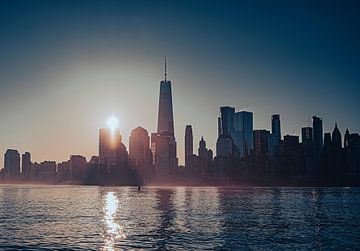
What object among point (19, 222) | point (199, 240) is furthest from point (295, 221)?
point (19, 222)

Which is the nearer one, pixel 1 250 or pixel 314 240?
pixel 1 250

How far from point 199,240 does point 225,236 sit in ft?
21.1

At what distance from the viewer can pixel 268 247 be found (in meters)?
61.6

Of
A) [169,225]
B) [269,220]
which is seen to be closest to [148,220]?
[169,225]

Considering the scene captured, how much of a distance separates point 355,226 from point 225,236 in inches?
1307

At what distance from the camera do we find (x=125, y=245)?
2517 inches

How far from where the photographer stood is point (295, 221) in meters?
98.2

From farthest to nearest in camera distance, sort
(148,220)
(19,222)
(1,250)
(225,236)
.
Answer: (148,220)
(19,222)
(225,236)
(1,250)

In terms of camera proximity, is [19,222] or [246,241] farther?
[19,222]

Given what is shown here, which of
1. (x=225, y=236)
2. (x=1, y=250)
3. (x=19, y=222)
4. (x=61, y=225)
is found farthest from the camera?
(x=19, y=222)

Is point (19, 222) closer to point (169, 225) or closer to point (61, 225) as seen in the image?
point (61, 225)

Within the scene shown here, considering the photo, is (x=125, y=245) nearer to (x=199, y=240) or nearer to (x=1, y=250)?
(x=199, y=240)

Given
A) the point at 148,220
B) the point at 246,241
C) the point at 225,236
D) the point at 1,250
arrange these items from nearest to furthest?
the point at 1,250 < the point at 246,241 < the point at 225,236 < the point at 148,220

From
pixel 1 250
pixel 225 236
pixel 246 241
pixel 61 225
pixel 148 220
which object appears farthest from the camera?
pixel 148 220
